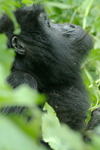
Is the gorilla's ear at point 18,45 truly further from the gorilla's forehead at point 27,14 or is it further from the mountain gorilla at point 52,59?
the gorilla's forehead at point 27,14

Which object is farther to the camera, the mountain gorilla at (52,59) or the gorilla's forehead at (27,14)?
the gorilla's forehead at (27,14)

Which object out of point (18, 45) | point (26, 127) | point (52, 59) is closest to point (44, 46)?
point (52, 59)

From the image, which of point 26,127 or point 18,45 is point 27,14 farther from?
point 26,127

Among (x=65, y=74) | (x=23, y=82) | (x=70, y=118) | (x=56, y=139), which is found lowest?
(x=70, y=118)

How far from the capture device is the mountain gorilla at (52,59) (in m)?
2.68

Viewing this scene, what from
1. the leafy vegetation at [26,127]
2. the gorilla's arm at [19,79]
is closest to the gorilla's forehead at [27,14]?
the gorilla's arm at [19,79]

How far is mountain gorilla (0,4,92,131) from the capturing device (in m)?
2.68

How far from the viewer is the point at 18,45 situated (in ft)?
9.04

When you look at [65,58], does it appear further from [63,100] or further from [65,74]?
[63,100]

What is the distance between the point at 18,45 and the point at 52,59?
0.43 metres

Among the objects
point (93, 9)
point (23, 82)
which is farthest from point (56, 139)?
point (93, 9)

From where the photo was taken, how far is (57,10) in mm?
4977

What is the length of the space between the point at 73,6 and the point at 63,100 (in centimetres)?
281

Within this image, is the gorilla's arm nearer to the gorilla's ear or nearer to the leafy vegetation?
the gorilla's ear
